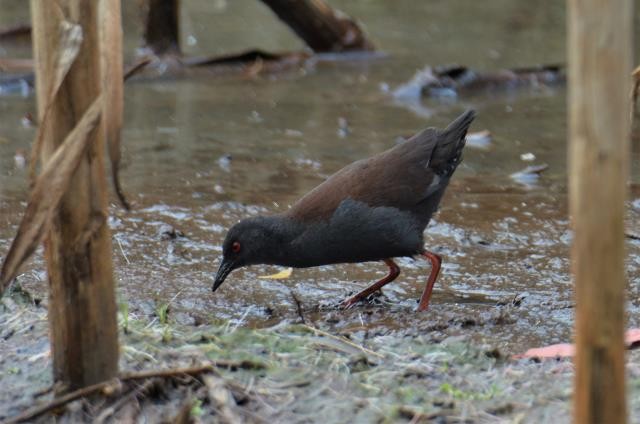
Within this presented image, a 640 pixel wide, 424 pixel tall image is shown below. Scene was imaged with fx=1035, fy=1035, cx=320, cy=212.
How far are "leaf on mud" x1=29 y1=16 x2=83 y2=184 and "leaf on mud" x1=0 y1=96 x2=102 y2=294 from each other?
0.06m

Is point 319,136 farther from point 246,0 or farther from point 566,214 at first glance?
point 246,0

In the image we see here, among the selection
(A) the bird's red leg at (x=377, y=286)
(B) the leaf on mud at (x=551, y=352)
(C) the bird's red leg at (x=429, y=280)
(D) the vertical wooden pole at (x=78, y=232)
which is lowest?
(A) the bird's red leg at (x=377, y=286)

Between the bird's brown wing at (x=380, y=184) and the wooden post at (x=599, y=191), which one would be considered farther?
the bird's brown wing at (x=380, y=184)

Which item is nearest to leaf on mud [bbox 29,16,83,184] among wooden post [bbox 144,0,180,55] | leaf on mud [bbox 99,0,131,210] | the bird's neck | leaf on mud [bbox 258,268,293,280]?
leaf on mud [bbox 99,0,131,210]

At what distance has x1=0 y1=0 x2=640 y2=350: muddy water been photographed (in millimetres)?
5406

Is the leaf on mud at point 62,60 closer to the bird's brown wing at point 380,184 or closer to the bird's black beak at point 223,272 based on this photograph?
the bird's black beak at point 223,272

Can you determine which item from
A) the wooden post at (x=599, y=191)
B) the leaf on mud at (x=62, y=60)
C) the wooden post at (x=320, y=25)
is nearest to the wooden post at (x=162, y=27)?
the wooden post at (x=320, y=25)

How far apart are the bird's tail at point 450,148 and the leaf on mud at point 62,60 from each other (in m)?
3.27

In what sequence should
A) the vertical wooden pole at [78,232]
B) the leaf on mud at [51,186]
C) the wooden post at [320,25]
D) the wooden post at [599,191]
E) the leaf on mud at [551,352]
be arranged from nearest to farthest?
the wooden post at [599,191], the leaf on mud at [51,186], the vertical wooden pole at [78,232], the leaf on mud at [551,352], the wooden post at [320,25]

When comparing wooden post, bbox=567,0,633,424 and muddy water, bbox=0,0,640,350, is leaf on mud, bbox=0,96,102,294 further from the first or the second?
muddy water, bbox=0,0,640,350

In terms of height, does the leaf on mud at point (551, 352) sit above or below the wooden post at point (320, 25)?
above

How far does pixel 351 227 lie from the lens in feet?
18.2

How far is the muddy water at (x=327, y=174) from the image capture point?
5406mm

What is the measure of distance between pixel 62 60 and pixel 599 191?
1.57 m
